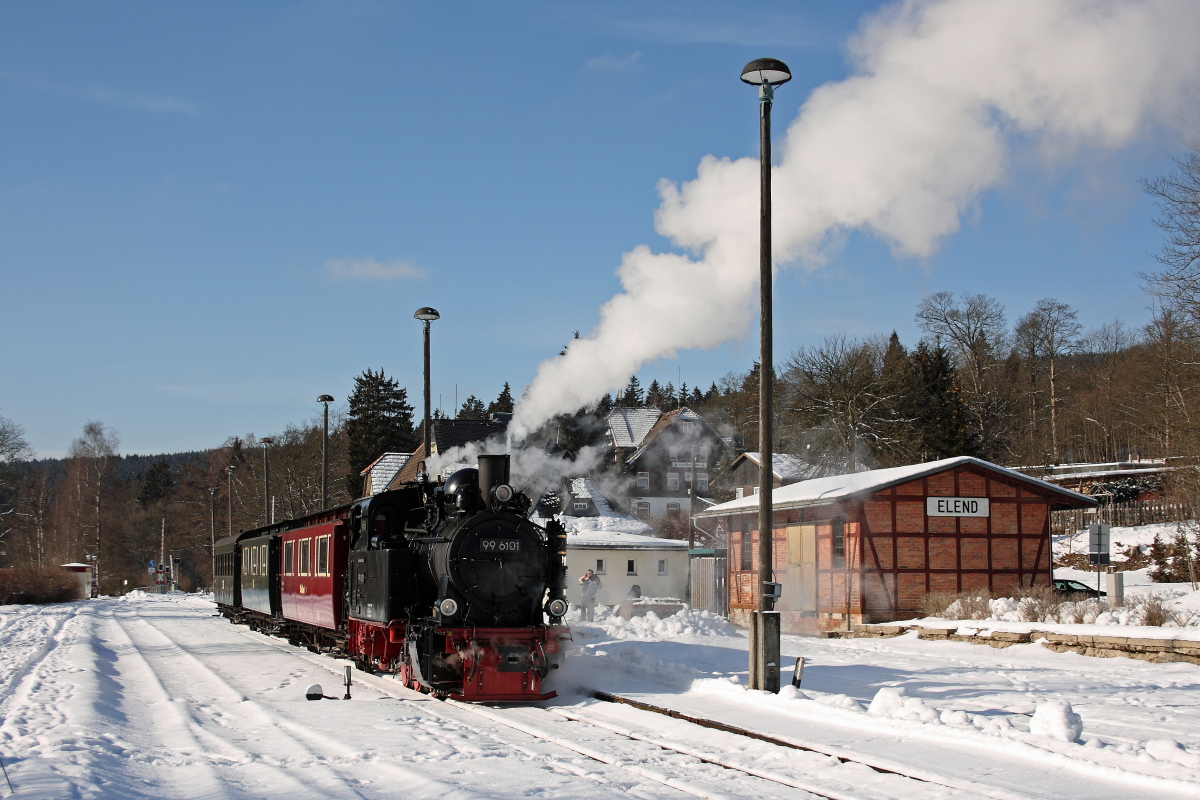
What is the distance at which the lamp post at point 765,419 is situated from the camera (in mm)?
11578

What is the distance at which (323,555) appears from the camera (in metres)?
17.3

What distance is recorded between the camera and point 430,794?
6906 mm

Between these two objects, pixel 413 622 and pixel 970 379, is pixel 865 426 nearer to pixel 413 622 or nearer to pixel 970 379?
pixel 970 379

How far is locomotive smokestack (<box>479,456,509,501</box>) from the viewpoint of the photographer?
43.4 feet

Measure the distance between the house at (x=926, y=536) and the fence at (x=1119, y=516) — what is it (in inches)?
598

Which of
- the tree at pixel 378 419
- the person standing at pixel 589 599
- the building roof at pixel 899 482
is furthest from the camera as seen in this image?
the tree at pixel 378 419

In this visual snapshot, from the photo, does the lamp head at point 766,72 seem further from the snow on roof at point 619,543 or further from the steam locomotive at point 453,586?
the snow on roof at point 619,543

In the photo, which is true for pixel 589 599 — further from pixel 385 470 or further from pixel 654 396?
pixel 654 396

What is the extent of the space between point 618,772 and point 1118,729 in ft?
16.7

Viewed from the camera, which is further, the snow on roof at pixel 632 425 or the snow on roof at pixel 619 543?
the snow on roof at pixel 619 543

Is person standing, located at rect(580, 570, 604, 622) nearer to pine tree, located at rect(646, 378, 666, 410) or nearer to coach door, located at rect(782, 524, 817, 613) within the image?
coach door, located at rect(782, 524, 817, 613)

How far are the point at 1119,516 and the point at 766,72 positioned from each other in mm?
38691

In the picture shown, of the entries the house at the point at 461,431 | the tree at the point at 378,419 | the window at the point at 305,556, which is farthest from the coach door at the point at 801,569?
the tree at the point at 378,419

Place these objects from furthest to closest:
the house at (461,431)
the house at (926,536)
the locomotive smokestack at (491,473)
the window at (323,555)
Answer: the house at (926,536) < the house at (461,431) < the window at (323,555) < the locomotive smokestack at (491,473)
